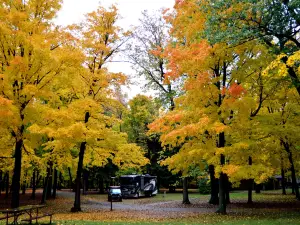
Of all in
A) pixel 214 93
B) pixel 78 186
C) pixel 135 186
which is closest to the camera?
pixel 214 93

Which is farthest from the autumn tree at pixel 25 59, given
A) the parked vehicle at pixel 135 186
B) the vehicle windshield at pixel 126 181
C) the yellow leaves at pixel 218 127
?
the vehicle windshield at pixel 126 181

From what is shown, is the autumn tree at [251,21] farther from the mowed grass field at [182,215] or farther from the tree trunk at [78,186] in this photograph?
the tree trunk at [78,186]

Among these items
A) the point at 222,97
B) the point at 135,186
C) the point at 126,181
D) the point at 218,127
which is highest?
the point at 222,97

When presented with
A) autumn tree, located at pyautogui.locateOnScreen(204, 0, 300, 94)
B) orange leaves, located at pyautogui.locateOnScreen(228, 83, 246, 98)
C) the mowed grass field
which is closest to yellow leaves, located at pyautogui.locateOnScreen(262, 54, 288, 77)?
autumn tree, located at pyautogui.locateOnScreen(204, 0, 300, 94)

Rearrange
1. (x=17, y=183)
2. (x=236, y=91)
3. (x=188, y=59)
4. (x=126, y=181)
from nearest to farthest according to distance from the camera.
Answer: (x=236, y=91)
(x=17, y=183)
(x=188, y=59)
(x=126, y=181)

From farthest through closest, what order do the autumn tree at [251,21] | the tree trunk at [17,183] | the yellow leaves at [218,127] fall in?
the tree trunk at [17,183] → the yellow leaves at [218,127] → the autumn tree at [251,21]

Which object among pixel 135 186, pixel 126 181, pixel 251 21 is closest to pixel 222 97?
pixel 251 21

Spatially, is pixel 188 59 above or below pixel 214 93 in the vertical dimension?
above

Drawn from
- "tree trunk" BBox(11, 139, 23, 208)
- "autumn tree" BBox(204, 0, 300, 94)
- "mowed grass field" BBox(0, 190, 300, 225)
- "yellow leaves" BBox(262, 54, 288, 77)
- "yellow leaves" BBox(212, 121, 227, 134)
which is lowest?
"mowed grass field" BBox(0, 190, 300, 225)

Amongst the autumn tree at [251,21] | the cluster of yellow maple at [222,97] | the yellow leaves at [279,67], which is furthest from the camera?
the cluster of yellow maple at [222,97]

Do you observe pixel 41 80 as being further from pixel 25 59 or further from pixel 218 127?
pixel 218 127

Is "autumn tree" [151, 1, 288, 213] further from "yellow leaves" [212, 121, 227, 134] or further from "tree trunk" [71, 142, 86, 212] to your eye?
"tree trunk" [71, 142, 86, 212]

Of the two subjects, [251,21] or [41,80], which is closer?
[251,21]

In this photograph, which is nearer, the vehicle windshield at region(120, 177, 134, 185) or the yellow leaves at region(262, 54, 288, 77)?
the yellow leaves at region(262, 54, 288, 77)
